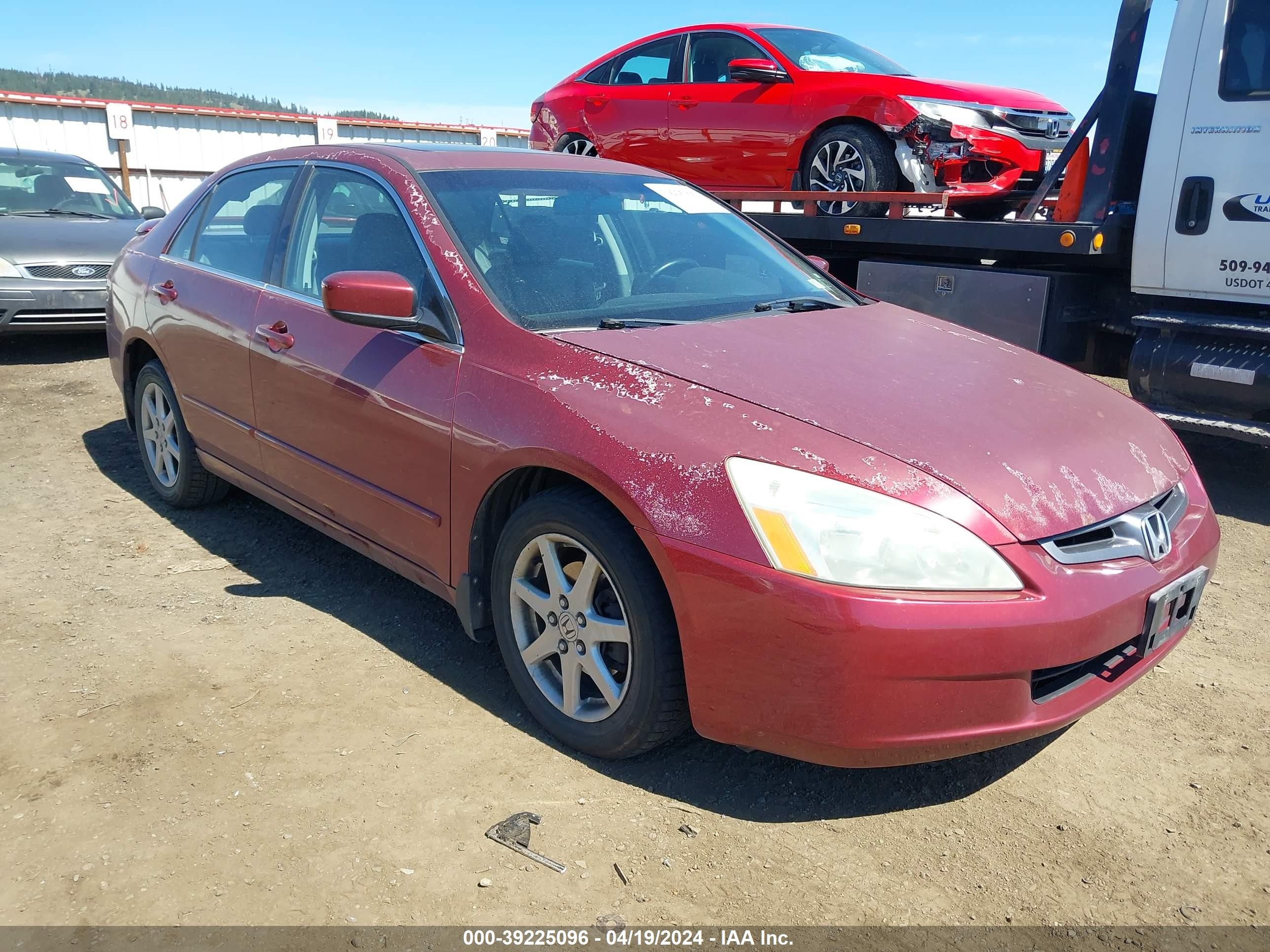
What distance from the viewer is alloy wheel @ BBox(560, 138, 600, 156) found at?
28.5ft

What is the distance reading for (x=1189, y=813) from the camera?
258cm

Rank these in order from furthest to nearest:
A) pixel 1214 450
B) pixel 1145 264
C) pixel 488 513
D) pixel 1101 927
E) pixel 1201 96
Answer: pixel 1214 450
pixel 1145 264
pixel 1201 96
pixel 488 513
pixel 1101 927

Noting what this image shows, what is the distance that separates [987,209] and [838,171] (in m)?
1.03

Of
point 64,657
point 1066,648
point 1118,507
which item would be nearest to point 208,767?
point 64,657

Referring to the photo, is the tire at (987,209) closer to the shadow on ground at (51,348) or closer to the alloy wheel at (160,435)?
the alloy wheel at (160,435)

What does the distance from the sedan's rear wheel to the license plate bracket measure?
6.92 meters

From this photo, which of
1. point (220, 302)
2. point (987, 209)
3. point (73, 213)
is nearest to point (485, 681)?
point (220, 302)

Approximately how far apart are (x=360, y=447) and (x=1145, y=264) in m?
4.35

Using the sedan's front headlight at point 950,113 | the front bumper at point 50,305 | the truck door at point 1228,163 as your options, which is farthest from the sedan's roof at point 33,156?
the truck door at point 1228,163

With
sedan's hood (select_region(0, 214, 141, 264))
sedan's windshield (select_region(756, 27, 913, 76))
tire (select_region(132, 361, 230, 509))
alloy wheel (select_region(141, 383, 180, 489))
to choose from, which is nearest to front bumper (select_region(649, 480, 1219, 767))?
tire (select_region(132, 361, 230, 509))

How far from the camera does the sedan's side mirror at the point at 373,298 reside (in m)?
2.97

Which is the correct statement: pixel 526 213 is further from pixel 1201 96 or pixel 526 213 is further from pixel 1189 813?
pixel 1201 96

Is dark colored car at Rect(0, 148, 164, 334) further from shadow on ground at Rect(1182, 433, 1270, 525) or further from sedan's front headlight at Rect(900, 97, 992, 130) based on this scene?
shadow on ground at Rect(1182, 433, 1270, 525)

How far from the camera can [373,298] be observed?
297 cm
